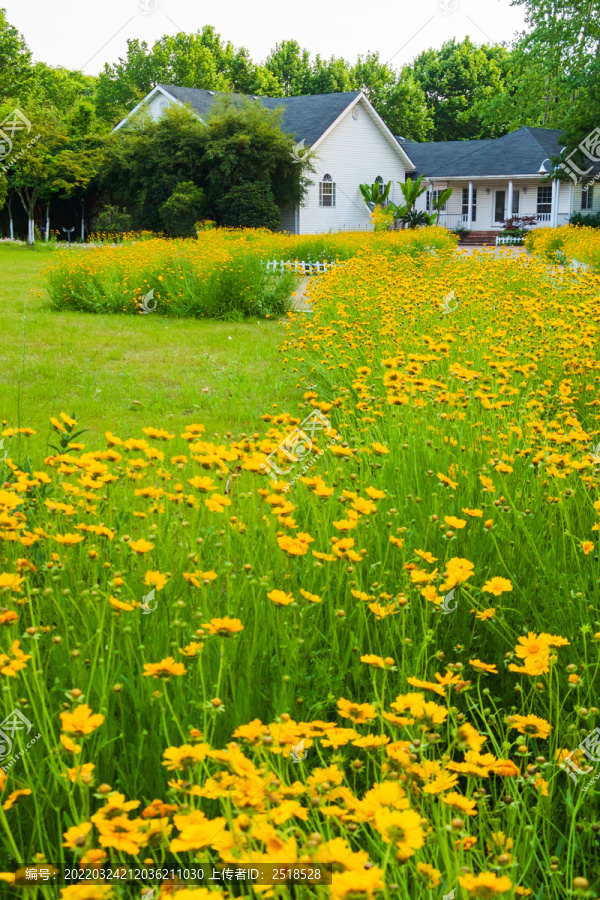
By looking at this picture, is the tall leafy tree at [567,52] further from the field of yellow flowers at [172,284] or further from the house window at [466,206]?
the field of yellow flowers at [172,284]

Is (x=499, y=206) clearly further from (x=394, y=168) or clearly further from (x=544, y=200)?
(x=394, y=168)

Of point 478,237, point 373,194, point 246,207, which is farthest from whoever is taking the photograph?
point 478,237

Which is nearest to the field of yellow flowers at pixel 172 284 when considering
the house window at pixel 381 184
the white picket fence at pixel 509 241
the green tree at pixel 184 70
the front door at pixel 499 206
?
the house window at pixel 381 184

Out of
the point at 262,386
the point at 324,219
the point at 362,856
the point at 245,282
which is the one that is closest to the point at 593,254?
the point at 245,282

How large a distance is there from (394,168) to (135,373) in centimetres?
3113

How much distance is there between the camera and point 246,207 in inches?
1038

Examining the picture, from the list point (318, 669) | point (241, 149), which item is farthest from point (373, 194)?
point (318, 669)

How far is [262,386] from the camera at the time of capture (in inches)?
277

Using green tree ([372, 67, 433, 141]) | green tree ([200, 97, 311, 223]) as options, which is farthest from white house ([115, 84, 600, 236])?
green tree ([372, 67, 433, 141])

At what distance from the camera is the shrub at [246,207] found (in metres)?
26.2

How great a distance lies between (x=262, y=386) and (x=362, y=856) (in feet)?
20.3

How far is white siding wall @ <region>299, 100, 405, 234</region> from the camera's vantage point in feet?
104

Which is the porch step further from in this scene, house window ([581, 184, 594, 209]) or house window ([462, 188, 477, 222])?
house window ([581, 184, 594, 209])

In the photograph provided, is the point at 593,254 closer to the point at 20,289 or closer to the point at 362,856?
the point at 20,289
